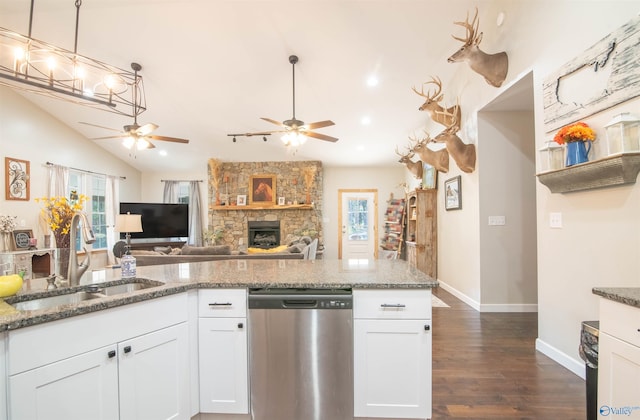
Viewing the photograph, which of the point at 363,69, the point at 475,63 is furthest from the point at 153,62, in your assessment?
the point at 475,63

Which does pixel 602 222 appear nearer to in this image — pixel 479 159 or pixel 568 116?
pixel 568 116

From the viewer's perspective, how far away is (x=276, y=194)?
7.60 m

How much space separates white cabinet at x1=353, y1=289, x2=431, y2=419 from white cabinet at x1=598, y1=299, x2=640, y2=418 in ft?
2.42

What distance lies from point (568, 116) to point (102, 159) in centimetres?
830

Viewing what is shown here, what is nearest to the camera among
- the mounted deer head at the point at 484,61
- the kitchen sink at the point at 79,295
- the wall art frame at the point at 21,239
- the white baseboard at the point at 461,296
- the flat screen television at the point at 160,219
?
the kitchen sink at the point at 79,295

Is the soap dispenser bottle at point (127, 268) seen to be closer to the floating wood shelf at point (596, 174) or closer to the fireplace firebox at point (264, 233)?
the floating wood shelf at point (596, 174)

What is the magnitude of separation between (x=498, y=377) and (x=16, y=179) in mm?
7130

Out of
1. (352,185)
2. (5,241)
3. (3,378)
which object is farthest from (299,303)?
(352,185)

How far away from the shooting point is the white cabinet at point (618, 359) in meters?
1.16

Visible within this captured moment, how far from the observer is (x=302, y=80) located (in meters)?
4.44

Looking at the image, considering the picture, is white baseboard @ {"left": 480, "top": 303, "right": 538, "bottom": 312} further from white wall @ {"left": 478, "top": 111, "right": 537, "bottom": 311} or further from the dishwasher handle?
the dishwasher handle

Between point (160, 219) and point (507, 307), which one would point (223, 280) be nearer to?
point (507, 307)

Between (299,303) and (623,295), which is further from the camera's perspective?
(299,303)

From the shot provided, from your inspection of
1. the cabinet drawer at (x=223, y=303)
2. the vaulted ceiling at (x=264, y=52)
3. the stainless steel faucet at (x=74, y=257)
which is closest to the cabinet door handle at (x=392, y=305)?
the cabinet drawer at (x=223, y=303)
